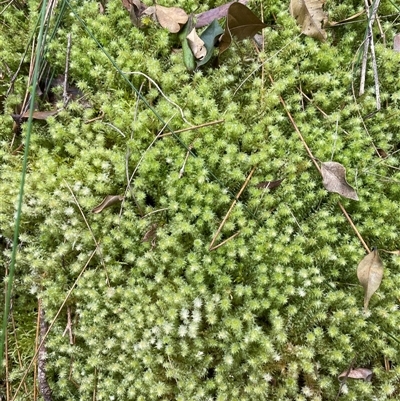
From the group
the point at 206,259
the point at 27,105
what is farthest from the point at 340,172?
the point at 27,105

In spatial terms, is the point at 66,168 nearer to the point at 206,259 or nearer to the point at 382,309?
the point at 206,259

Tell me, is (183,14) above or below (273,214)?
above

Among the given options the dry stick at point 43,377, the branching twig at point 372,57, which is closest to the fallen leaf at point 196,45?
the branching twig at point 372,57

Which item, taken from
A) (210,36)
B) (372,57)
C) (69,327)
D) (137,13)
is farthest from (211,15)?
(69,327)

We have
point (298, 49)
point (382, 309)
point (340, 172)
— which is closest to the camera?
point (382, 309)

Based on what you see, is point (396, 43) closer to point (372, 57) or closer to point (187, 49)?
point (372, 57)

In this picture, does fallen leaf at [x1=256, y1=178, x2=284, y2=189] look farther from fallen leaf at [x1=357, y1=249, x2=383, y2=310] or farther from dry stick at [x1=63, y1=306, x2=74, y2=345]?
dry stick at [x1=63, y1=306, x2=74, y2=345]

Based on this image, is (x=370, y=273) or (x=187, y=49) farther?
(x=187, y=49)

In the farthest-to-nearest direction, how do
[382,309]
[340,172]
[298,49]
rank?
[298,49] → [340,172] → [382,309]
